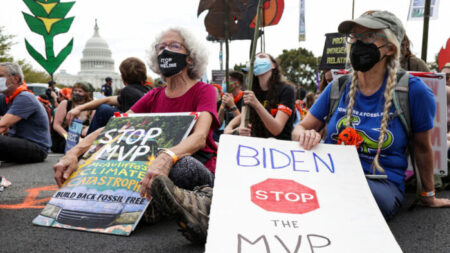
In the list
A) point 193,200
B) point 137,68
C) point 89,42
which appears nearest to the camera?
point 193,200

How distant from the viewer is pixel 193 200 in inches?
76.2

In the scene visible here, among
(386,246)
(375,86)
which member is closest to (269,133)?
(375,86)

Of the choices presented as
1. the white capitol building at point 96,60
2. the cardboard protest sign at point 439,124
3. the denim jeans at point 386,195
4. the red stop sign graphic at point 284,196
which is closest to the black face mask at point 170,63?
the red stop sign graphic at point 284,196

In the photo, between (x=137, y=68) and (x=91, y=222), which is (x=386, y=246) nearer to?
(x=91, y=222)

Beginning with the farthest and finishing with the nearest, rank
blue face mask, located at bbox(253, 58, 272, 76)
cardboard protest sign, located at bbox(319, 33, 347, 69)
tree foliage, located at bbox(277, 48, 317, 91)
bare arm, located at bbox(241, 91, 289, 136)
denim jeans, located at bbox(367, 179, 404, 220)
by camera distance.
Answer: tree foliage, located at bbox(277, 48, 317, 91) → cardboard protest sign, located at bbox(319, 33, 347, 69) → blue face mask, located at bbox(253, 58, 272, 76) → bare arm, located at bbox(241, 91, 289, 136) → denim jeans, located at bbox(367, 179, 404, 220)

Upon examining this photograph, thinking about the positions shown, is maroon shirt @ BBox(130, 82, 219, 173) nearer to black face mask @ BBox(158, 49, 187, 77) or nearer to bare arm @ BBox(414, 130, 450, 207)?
black face mask @ BBox(158, 49, 187, 77)

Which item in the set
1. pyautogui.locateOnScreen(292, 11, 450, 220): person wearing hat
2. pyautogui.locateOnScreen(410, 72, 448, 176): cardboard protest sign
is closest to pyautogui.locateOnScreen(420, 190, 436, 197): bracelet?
pyautogui.locateOnScreen(292, 11, 450, 220): person wearing hat

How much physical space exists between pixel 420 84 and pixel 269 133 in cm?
173

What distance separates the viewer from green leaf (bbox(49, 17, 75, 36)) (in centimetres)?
547

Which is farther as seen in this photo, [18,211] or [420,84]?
[18,211]

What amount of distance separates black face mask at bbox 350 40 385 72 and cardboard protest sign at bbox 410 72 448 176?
0.86 meters

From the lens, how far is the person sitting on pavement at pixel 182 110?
225 centimetres

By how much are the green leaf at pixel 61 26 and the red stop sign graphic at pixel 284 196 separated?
15.6ft

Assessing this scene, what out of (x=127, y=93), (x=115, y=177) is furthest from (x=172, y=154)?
(x=127, y=93)
